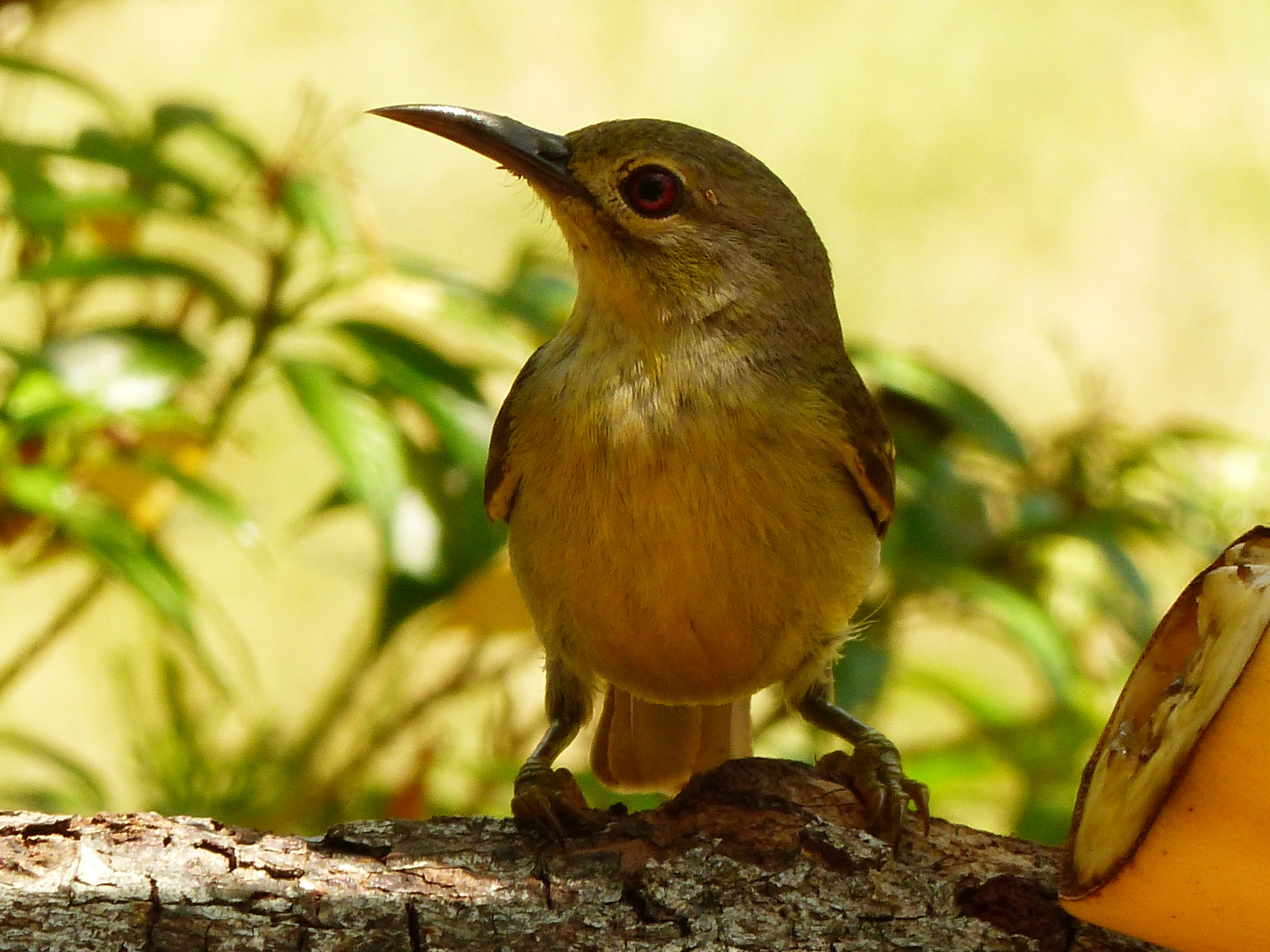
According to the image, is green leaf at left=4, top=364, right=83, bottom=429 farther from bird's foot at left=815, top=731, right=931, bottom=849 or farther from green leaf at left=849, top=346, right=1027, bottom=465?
green leaf at left=849, top=346, right=1027, bottom=465

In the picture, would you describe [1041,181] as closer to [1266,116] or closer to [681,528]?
[1266,116]

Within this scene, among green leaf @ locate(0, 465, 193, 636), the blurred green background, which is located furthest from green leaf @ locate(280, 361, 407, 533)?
green leaf @ locate(0, 465, 193, 636)

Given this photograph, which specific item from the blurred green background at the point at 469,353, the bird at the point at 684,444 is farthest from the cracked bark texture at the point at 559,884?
the blurred green background at the point at 469,353

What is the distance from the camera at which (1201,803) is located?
2094mm

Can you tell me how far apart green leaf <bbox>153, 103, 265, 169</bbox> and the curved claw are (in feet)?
7.39

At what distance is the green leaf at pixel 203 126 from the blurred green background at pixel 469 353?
0.06 ft

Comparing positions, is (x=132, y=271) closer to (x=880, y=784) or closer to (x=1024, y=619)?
(x=880, y=784)

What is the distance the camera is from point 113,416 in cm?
357

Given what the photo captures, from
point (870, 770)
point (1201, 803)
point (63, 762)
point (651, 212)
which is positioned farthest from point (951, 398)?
point (63, 762)

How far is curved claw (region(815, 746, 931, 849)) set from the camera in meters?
2.78

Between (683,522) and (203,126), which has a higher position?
(203,126)

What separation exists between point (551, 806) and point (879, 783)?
652mm

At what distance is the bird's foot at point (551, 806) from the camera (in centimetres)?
273

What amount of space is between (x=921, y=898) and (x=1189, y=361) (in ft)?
22.9
